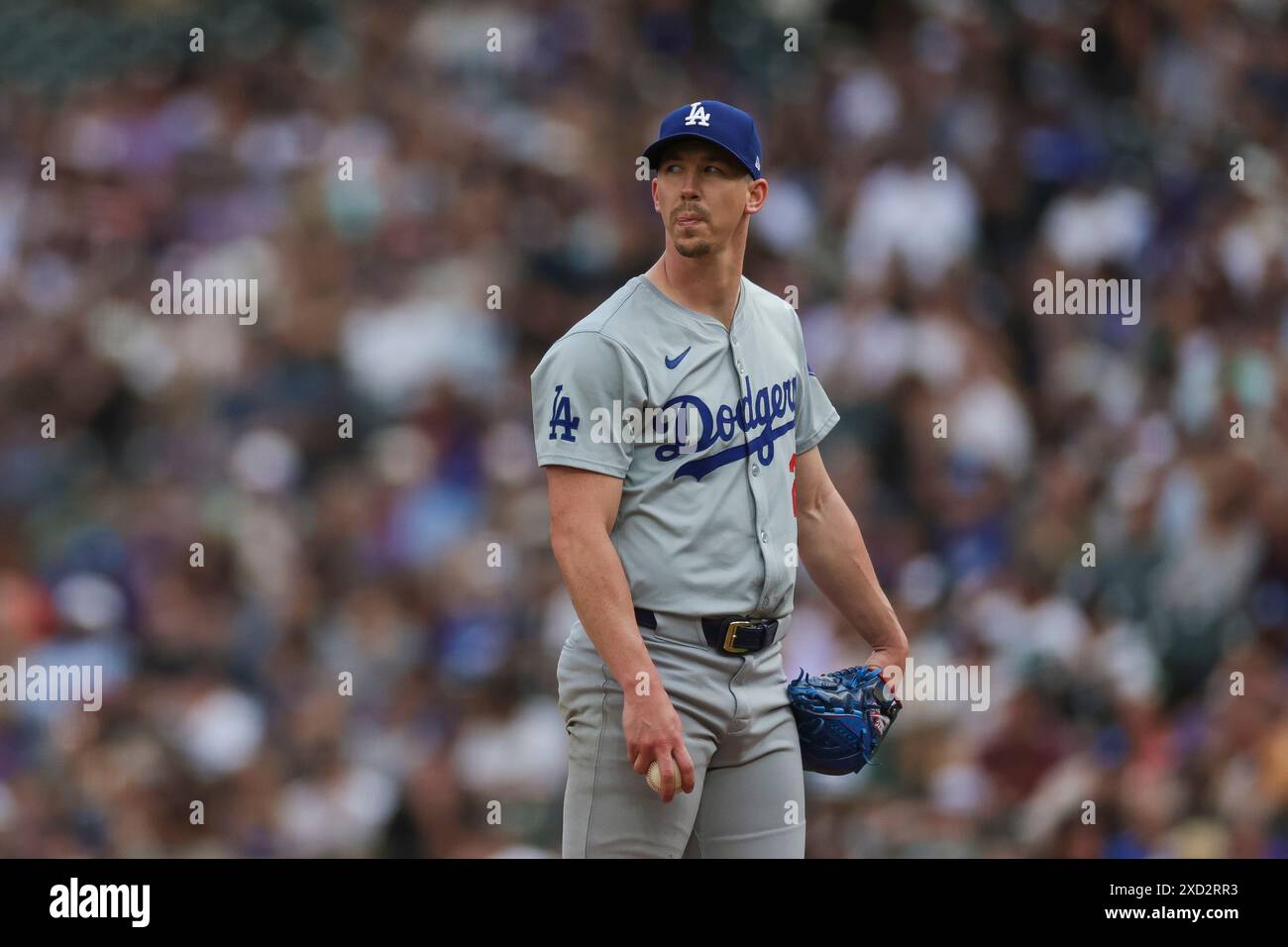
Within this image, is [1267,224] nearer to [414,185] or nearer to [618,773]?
[414,185]

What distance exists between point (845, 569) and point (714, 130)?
85 cm

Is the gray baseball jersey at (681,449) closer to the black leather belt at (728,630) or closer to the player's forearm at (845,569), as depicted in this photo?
the black leather belt at (728,630)

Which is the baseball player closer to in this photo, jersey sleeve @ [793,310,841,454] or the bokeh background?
jersey sleeve @ [793,310,841,454]

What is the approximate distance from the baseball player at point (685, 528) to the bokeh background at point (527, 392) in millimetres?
2076

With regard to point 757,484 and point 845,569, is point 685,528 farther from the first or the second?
point 845,569

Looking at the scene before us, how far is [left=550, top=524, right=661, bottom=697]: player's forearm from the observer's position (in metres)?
2.71

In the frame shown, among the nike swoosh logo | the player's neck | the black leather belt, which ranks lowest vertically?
the black leather belt

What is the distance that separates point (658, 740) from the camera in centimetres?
268

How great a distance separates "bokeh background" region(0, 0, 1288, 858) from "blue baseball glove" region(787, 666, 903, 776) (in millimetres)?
2000

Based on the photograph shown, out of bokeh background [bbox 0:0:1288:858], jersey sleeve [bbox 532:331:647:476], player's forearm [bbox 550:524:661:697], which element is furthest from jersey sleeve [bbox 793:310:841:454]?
bokeh background [bbox 0:0:1288:858]

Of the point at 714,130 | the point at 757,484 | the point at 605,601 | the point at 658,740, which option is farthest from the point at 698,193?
the point at 658,740

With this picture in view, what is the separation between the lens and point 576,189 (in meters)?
5.98

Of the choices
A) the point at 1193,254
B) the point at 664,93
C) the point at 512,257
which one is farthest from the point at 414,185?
the point at 1193,254

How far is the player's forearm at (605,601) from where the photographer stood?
2.71 meters
